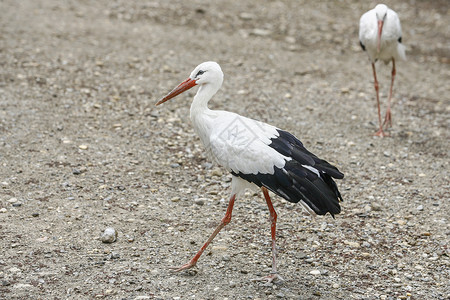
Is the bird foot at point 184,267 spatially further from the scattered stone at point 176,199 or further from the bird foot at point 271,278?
the scattered stone at point 176,199

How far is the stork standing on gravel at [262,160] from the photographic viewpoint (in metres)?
4.53

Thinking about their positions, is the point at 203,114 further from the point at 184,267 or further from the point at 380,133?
the point at 380,133

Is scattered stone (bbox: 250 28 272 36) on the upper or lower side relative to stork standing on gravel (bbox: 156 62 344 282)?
upper

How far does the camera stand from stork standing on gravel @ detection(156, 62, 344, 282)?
14.9ft

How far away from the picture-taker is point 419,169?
23.6ft

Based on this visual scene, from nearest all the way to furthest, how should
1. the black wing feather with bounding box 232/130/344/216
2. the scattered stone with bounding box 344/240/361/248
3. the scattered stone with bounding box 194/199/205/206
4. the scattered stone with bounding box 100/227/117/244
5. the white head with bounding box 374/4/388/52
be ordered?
1. the black wing feather with bounding box 232/130/344/216
2. the scattered stone with bounding box 100/227/117/244
3. the scattered stone with bounding box 344/240/361/248
4. the scattered stone with bounding box 194/199/205/206
5. the white head with bounding box 374/4/388/52

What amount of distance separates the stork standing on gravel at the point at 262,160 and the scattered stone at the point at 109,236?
740mm

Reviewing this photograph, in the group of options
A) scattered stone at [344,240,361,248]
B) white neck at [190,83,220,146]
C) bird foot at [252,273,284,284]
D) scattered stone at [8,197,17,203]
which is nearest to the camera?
bird foot at [252,273,284,284]

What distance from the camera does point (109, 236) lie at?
5.17 m

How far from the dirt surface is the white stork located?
82 centimetres

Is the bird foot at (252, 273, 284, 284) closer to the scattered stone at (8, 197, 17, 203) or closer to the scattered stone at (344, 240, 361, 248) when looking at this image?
the scattered stone at (344, 240, 361, 248)

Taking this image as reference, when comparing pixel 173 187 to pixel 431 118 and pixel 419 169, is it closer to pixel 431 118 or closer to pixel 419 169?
pixel 419 169

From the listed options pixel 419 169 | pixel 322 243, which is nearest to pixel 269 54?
pixel 419 169

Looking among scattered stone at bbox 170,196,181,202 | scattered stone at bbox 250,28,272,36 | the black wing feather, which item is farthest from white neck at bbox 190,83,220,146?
scattered stone at bbox 250,28,272,36
